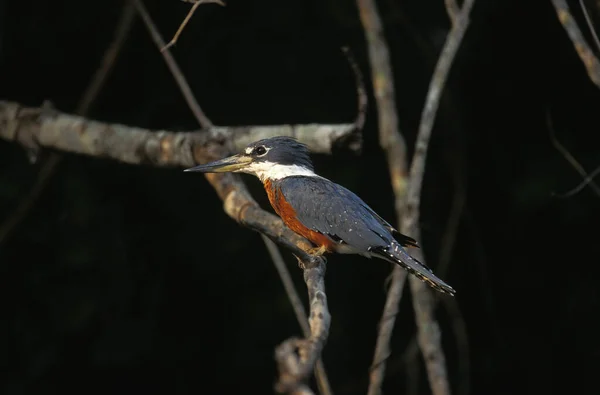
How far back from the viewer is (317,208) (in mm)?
2961

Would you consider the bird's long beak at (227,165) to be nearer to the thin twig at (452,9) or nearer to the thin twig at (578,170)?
the thin twig at (452,9)

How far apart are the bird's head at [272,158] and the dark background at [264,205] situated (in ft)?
3.74

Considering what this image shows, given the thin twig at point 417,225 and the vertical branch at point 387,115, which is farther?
the vertical branch at point 387,115

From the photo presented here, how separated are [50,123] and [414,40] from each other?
6.22 ft

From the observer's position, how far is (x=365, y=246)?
2.77 metres

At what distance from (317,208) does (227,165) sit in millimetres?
424

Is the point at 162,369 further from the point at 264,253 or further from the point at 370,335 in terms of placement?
the point at 370,335

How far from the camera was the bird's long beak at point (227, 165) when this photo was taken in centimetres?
311

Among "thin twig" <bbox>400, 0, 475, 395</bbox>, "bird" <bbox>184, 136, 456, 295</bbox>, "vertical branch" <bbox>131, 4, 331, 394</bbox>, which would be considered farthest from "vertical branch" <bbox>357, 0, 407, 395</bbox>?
"vertical branch" <bbox>131, 4, 331, 394</bbox>

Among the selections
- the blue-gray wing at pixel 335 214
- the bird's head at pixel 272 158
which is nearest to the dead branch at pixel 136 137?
the bird's head at pixel 272 158

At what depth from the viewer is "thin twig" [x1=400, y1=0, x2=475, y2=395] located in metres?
3.04

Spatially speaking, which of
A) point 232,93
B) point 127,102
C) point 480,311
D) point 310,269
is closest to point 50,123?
point 127,102

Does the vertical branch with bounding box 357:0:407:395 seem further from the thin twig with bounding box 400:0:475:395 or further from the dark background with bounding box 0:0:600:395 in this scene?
the dark background with bounding box 0:0:600:395

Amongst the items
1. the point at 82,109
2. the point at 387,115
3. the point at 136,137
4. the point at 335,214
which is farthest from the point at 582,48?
the point at 82,109
